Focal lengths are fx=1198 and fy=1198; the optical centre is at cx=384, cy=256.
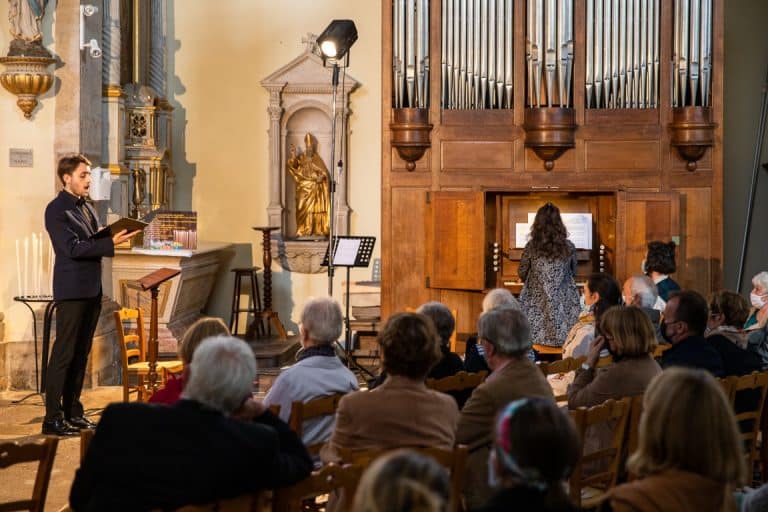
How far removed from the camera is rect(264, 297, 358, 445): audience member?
4.46 meters

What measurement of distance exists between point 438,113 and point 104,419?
25.3ft

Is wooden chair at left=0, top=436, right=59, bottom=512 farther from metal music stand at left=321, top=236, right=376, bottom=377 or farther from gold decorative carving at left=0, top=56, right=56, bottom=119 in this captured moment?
metal music stand at left=321, top=236, right=376, bottom=377

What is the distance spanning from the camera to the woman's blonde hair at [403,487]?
6.88 ft

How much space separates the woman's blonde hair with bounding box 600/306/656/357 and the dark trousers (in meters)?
3.54

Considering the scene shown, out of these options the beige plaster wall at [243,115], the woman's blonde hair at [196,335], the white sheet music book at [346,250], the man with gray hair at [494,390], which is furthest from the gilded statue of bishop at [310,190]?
the woman's blonde hair at [196,335]

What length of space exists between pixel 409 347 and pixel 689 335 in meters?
1.71

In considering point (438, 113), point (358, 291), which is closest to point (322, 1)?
point (438, 113)

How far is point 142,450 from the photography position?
3.11m

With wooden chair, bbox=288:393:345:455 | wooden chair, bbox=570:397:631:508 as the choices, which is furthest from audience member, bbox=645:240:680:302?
wooden chair, bbox=288:393:345:455

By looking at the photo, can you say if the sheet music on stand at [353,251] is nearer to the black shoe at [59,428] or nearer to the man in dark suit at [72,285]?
the man in dark suit at [72,285]

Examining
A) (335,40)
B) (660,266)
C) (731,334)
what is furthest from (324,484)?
(335,40)

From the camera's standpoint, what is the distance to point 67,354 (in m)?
7.00

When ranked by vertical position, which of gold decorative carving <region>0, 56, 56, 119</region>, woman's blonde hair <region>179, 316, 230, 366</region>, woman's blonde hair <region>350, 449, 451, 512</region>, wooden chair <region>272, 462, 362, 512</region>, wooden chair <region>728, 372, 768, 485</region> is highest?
gold decorative carving <region>0, 56, 56, 119</region>

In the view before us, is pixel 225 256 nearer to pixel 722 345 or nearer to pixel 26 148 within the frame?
pixel 26 148
